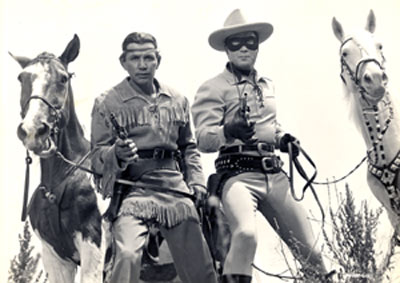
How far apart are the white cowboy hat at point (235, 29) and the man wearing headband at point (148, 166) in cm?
34

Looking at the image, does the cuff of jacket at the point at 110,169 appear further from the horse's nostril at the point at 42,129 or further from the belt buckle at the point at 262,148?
the belt buckle at the point at 262,148

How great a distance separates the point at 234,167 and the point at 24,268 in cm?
120

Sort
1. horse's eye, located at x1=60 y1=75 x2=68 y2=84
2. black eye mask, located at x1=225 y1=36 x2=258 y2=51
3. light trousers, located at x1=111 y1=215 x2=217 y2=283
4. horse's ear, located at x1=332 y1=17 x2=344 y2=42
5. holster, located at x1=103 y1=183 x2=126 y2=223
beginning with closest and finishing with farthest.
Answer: light trousers, located at x1=111 y1=215 x2=217 y2=283 < holster, located at x1=103 y1=183 x2=126 y2=223 < horse's eye, located at x1=60 y1=75 x2=68 y2=84 < black eye mask, located at x1=225 y1=36 x2=258 y2=51 < horse's ear, located at x1=332 y1=17 x2=344 y2=42

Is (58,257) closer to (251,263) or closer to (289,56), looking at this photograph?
(251,263)

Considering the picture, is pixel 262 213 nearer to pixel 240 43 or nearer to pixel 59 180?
pixel 240 43

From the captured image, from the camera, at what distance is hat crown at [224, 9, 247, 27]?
5273 millimetres

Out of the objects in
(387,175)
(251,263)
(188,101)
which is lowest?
(251,263)

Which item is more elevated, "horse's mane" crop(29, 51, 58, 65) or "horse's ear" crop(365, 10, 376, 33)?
"horse's ear" crop(365, 10, 376, 33)

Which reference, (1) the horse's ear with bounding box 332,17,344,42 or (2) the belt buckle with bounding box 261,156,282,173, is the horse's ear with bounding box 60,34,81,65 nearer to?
(2) the belt buckle with bounding box 261,156,282,173

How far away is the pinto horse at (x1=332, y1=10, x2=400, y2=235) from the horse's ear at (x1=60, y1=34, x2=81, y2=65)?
1.37m

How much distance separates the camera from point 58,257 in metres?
5.11

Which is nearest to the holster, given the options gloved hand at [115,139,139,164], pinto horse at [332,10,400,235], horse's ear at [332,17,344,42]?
gloved hand at [115,139,139,164]

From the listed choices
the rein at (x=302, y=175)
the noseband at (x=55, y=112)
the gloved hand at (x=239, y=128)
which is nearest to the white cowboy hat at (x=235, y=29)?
the gloved hand at (x=239, y=128)

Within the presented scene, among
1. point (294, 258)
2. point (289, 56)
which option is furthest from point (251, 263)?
point (289, 56)
